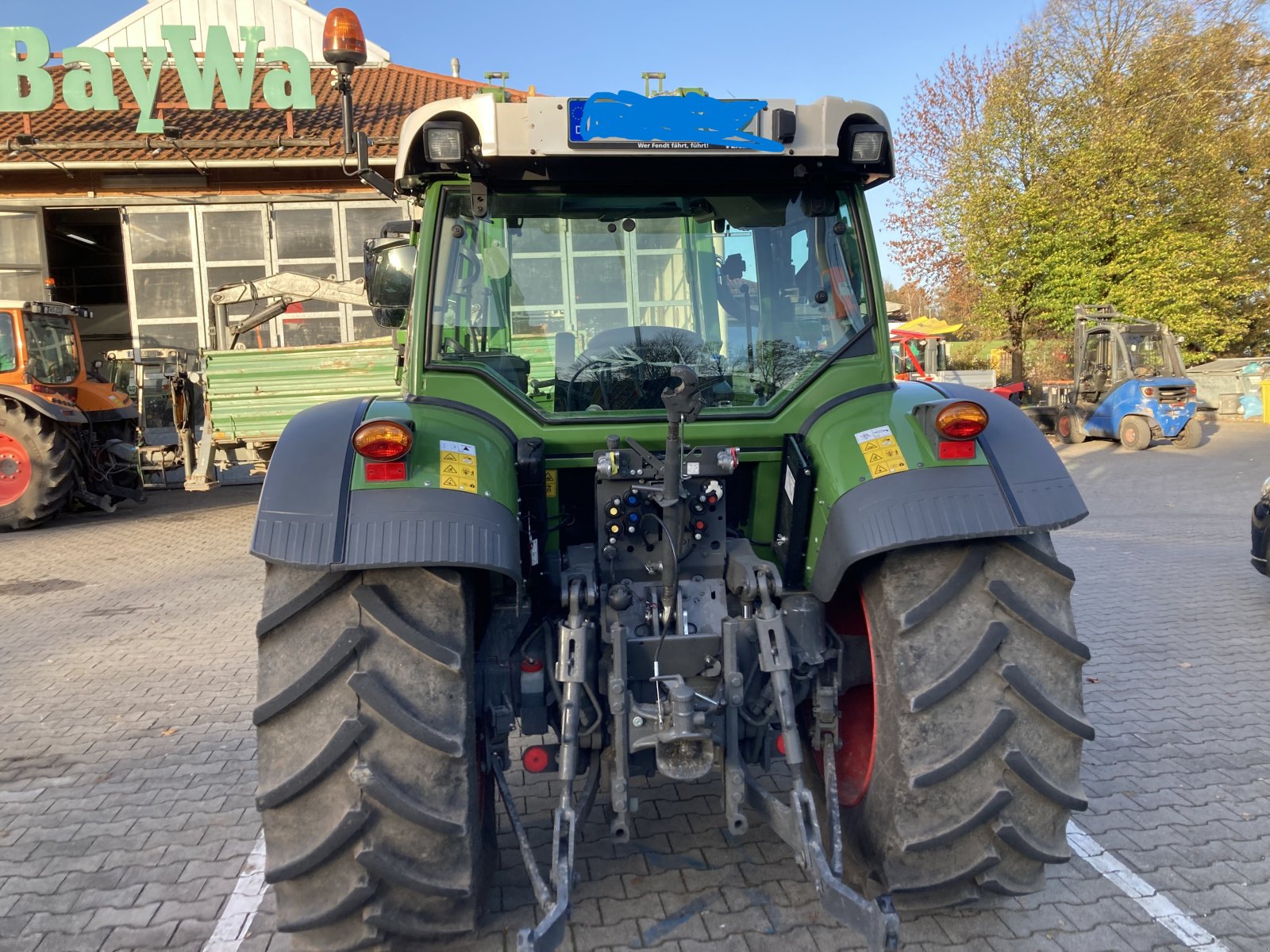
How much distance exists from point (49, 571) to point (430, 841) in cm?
835

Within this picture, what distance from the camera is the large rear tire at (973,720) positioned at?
2508 millimetres

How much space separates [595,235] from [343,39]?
1.62m

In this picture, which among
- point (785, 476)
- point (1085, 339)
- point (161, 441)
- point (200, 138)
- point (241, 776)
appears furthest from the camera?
point (1085, 339)

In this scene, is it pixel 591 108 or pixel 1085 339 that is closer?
pixel 591 108

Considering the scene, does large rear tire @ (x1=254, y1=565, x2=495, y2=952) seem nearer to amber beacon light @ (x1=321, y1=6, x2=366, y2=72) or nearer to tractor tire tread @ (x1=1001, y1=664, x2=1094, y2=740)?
tractor tire tread @ (x1=1001, y1=664, x2=1094, y2=740)

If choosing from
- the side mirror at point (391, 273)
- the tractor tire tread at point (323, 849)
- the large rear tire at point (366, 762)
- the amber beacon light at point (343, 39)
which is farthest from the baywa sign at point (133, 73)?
the tractor tire tread at point (323, 849)

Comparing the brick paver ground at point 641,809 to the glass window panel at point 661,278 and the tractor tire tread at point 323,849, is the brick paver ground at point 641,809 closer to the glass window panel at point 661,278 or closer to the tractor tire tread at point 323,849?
the tractor tire tread at point 323,849

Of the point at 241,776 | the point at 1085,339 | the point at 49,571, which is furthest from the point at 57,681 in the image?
the point at 1085,339

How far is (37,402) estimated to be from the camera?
11031 mm

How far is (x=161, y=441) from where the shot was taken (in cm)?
1382

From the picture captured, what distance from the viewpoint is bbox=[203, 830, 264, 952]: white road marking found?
9.62 feet

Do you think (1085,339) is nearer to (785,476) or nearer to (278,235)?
(278,235)

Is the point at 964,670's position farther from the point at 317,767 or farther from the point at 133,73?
the point at 133,73

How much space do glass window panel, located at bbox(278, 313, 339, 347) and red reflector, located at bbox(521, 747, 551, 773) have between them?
617 inches
